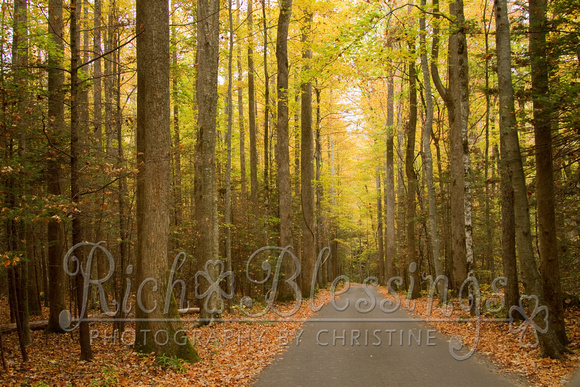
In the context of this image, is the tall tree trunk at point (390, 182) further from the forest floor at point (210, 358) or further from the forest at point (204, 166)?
the forest floor at point (210, 358)

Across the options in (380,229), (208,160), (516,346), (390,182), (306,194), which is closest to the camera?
(516,346)

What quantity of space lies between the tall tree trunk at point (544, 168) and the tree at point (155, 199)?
7.51 meters

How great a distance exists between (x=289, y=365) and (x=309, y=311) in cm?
876

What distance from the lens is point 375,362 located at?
8.27 m

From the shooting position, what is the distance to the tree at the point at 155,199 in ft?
26.9

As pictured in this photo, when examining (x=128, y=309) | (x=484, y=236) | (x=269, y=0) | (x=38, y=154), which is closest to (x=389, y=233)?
(x=484, y=236)

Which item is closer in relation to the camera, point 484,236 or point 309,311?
point 309,311

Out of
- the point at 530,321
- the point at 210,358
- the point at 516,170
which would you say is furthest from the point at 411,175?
the point at 210,358

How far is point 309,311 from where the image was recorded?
1698 cm

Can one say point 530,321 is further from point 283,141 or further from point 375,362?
point 283,141

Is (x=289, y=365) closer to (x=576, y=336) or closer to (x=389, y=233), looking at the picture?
(x=576, y=336)

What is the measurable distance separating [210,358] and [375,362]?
3.55 meters

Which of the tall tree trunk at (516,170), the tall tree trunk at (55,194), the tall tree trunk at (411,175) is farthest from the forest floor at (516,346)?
the tall tree trunk at (55,194)

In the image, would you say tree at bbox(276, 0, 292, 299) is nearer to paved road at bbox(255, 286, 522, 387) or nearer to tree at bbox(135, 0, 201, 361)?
paved road at bbox(255, 286, 522, 387)
